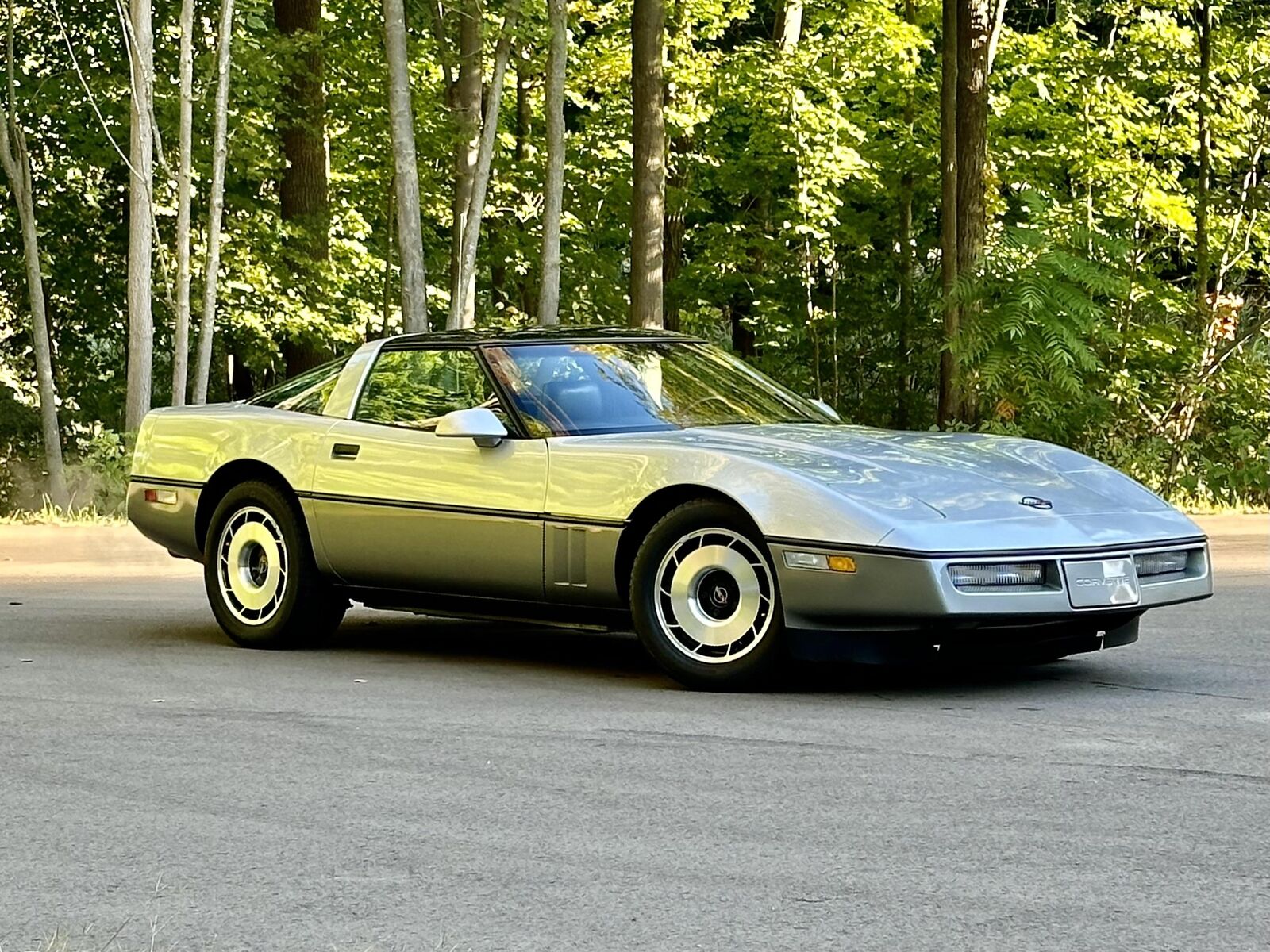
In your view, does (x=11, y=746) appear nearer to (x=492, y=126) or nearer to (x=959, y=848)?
(x=959, y=848)

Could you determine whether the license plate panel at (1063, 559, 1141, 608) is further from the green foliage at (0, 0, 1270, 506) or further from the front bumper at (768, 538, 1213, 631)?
the green foliage at (0, 0, 1270, 506)

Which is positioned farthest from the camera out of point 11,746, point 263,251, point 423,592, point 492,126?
point 263,251

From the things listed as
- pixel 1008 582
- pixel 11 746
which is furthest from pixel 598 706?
pixel 11 746

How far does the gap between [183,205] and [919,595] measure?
47.5ft

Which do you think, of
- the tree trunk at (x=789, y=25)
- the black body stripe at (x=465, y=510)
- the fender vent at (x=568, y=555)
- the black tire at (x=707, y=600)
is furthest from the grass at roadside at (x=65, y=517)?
the tree trunk at (x=789, y=25)

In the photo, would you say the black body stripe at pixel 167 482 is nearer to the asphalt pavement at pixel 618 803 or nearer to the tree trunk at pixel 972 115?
the asphalt pavement at pixel 618 803

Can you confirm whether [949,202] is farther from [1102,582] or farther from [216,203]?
[1102,582]

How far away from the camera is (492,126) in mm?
23484

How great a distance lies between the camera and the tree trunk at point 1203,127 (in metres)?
25.8

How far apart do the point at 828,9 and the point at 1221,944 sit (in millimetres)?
30357

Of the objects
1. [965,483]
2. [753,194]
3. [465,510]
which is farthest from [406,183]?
[965,483]

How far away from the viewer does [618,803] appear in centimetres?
589

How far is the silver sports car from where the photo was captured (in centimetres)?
754

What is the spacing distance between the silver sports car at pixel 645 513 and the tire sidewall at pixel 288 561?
0.01 meters
